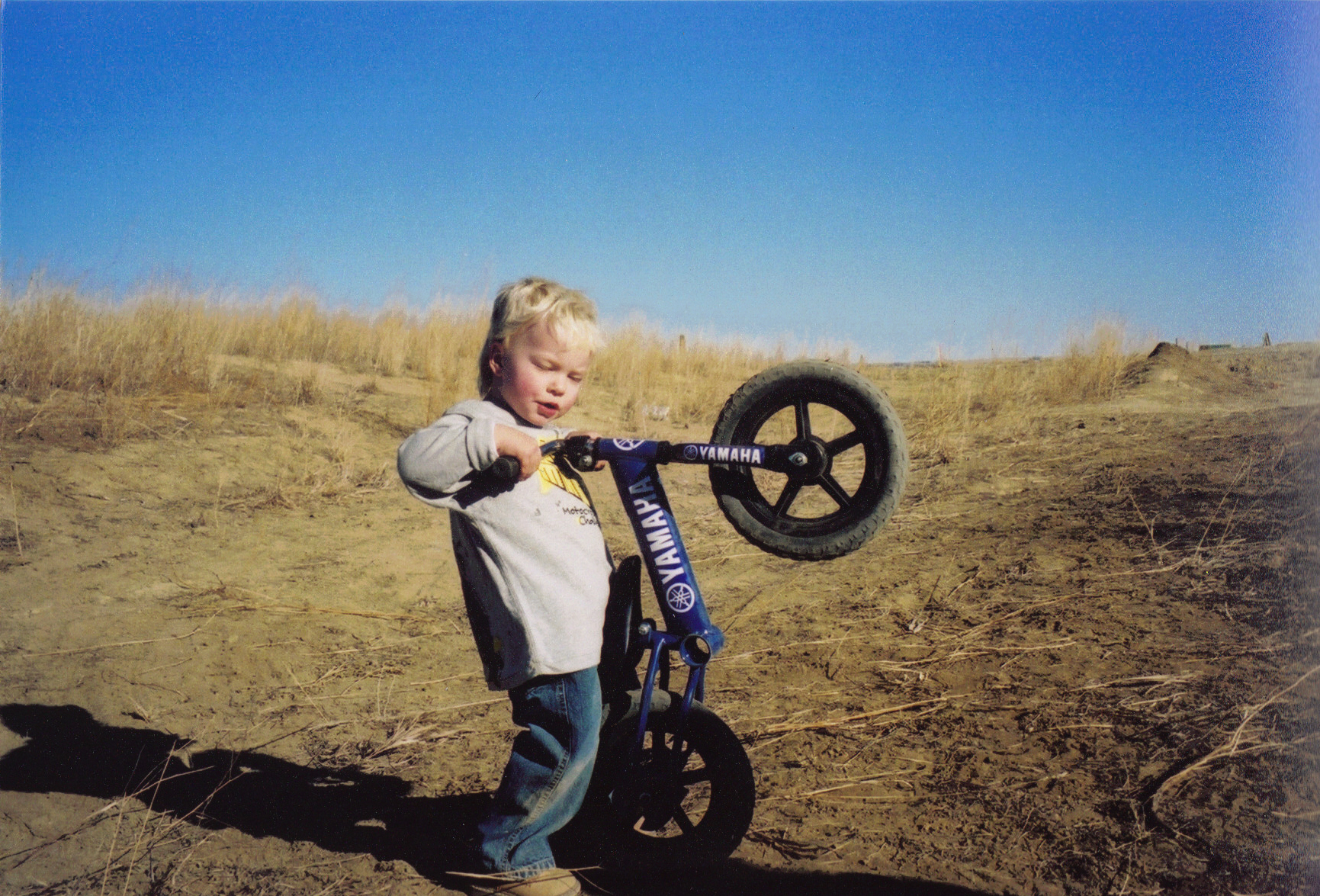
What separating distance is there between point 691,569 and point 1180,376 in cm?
864

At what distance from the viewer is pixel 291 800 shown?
297cm

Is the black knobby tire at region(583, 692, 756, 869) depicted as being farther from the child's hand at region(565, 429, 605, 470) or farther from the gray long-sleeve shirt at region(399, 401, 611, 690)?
the child's hand at region(565, 429, 605, 470)

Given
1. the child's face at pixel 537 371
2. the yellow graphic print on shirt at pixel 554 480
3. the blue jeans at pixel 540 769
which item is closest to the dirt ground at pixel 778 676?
the blue jeans at pixel 540 769

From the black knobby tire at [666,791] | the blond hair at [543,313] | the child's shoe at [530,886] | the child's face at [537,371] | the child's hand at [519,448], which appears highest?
the blond hair at [543,313]

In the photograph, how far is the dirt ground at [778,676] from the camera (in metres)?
2.49

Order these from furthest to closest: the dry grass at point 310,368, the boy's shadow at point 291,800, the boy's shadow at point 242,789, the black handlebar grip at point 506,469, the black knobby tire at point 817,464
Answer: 1. the dry grass at point 310,368
2. the boy's shadow at point 242,789
3. the boy's shadow at point 291,800
4. the black knobby tire at point 817,464
5. the black handlebar grip at point 506,469

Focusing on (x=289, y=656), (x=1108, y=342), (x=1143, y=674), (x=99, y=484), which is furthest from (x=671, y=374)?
(x=1143, y=674)

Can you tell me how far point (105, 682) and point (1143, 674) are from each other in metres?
4.30

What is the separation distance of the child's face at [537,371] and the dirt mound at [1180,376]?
807 cm

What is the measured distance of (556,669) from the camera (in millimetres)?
2166

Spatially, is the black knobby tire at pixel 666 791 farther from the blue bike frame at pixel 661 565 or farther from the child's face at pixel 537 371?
the child's face at pixel 537 371

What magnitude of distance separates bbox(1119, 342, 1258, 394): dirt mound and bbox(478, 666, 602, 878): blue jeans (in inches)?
323

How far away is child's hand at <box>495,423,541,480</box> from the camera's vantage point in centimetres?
209

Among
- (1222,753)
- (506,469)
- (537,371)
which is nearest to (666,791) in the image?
(506,469)
